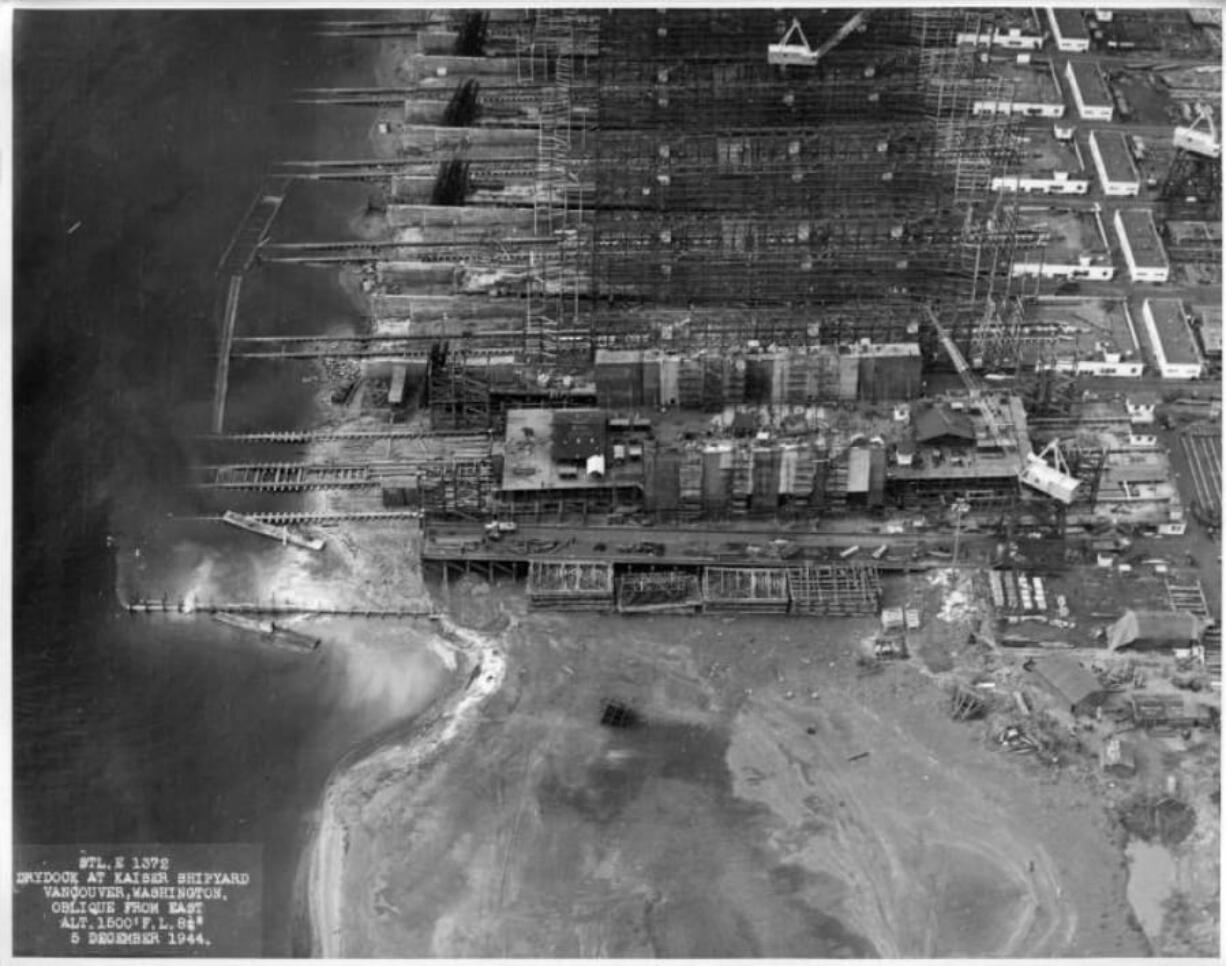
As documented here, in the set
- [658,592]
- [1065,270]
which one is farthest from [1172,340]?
[658,592]

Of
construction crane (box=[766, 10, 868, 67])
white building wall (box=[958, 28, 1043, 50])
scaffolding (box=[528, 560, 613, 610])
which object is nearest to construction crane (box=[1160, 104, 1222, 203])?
white building wall (box=[958, 28, 1043, 50])

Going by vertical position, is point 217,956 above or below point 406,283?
below

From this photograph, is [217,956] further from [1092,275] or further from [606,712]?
[1092,275]

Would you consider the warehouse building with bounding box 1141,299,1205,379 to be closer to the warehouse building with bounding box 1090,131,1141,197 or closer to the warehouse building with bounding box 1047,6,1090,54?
the warehouse building with bounding box 1090,131,1141,197

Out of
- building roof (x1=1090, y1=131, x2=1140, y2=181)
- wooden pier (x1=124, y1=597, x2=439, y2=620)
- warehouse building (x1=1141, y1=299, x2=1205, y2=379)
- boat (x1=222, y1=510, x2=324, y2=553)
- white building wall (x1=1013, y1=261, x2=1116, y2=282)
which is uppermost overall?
building roof (x1=1090, y1=131, x2=1140, y2=181)

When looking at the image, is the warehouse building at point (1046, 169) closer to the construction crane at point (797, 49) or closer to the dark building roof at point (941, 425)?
the construction crane at point (797, 49)

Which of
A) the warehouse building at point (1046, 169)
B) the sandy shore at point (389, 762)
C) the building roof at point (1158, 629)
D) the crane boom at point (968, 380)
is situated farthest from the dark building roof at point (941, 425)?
the sandy shore at point (389, 762)

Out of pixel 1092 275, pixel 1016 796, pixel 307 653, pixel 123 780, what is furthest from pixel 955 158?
pixel 123 780
